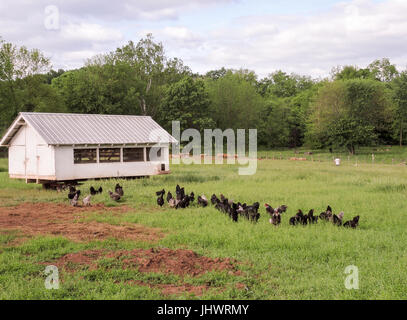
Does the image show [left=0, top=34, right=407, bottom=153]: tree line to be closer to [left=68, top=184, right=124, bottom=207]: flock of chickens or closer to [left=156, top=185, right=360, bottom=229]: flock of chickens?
[left=68, top=184, right=124, bottom=207]: flock of chickens

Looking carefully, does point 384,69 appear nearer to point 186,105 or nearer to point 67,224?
point 186,105

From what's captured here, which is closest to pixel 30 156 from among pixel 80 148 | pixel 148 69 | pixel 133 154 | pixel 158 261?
pixel 80 148

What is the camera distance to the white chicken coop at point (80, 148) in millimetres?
26234

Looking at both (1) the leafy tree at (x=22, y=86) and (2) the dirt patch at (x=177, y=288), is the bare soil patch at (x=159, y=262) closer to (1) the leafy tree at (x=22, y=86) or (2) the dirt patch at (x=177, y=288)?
(2) the dirt patch at (x=177, y=288)

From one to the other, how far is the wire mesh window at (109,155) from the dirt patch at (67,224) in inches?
394

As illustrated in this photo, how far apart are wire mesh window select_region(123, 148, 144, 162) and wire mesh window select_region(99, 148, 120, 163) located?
545 millimetres

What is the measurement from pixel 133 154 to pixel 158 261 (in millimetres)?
20879

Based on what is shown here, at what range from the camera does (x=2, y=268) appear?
923 centimetres

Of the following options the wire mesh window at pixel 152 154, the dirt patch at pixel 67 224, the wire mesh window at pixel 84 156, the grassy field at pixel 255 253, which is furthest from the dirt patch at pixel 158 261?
the wire mesh window at pixel 152 154

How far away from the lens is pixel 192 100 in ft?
218

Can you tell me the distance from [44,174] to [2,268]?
18085mm

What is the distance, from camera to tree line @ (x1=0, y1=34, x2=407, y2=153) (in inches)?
2335
